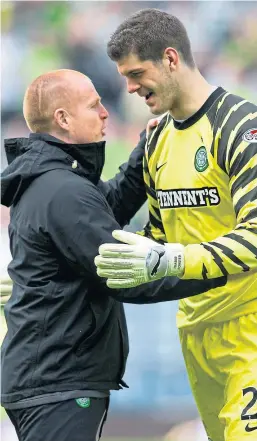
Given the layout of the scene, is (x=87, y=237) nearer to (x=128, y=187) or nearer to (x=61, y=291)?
(x=61, y=291)

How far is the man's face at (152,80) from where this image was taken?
2.67 metres

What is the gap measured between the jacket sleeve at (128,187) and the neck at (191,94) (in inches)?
14.0

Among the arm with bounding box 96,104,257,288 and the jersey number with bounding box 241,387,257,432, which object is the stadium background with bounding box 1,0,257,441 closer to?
the jersey number with bounding box 241,387,257,432

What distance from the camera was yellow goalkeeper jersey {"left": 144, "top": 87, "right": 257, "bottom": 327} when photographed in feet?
7.84

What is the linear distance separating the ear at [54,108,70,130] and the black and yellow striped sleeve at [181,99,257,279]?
0.48m

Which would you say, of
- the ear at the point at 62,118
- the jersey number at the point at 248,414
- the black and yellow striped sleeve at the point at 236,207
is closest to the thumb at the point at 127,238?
the black and yellow striped sleeve at the point at 236,207

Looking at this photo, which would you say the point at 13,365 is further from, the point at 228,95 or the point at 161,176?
the point at 228,95

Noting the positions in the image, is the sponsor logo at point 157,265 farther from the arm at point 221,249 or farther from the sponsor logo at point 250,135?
the sponsor logo at point 250,135

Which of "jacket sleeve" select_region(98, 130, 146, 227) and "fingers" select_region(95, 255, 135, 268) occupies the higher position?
"jacket sleeve" select_region(98, 130, 146, 227)

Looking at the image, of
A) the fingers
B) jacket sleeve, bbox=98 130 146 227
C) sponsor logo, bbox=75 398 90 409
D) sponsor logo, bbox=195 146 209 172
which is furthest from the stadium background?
the fingers

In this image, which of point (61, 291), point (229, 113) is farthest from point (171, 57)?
point (61, 291)

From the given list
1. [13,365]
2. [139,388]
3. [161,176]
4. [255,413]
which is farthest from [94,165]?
[139,388]

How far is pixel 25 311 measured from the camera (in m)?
2.52

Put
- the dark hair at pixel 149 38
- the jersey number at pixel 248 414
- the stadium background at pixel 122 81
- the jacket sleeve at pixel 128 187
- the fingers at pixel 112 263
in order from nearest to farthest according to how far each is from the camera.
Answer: the fingers at pixel 112 263 < the jersey number at pixel 248 414 < the dark hair at pixel 149 38 < the jacket sleeve at pixel 128 187 < the stadium background at pixel 122 81
